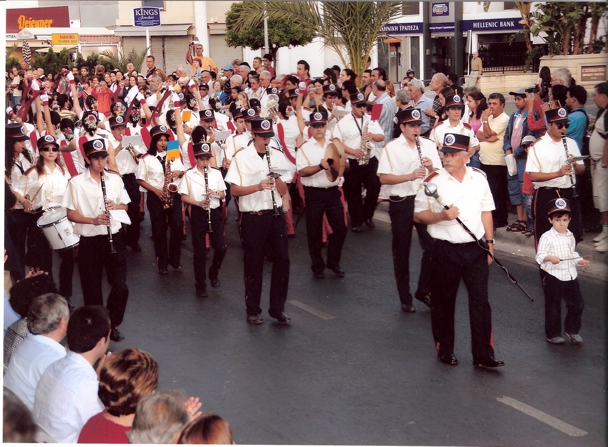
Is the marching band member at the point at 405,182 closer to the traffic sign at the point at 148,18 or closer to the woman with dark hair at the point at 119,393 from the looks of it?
the woman with dark hair at the point at 119,393

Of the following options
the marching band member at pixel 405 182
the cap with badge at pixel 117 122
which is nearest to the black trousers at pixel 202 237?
the marching band member at pixel 405 182

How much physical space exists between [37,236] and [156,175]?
5.71 feet

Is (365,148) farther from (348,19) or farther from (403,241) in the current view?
(348,19)

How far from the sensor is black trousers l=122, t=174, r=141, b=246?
1239cm

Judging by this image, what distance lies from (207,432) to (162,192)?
7.32 metres

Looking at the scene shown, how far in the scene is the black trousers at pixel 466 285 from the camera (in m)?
7.50

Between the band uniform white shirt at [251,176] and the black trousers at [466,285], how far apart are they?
75.7 inches

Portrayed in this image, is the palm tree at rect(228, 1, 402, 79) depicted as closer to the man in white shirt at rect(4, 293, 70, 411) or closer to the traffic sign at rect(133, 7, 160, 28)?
the traffic sign at rect(133, 7, 160, 28)

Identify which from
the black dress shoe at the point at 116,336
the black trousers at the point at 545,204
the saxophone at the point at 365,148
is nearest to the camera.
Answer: the black dress shoe at the point at 116,336

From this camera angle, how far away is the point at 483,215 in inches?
299

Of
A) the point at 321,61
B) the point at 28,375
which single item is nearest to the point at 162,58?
the point at 321,61

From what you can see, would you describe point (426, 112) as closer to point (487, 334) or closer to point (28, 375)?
point (487, 334)

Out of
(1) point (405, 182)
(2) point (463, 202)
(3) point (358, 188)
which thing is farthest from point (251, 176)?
(3) point (358, 188)

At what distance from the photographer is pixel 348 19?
56.7 ft
